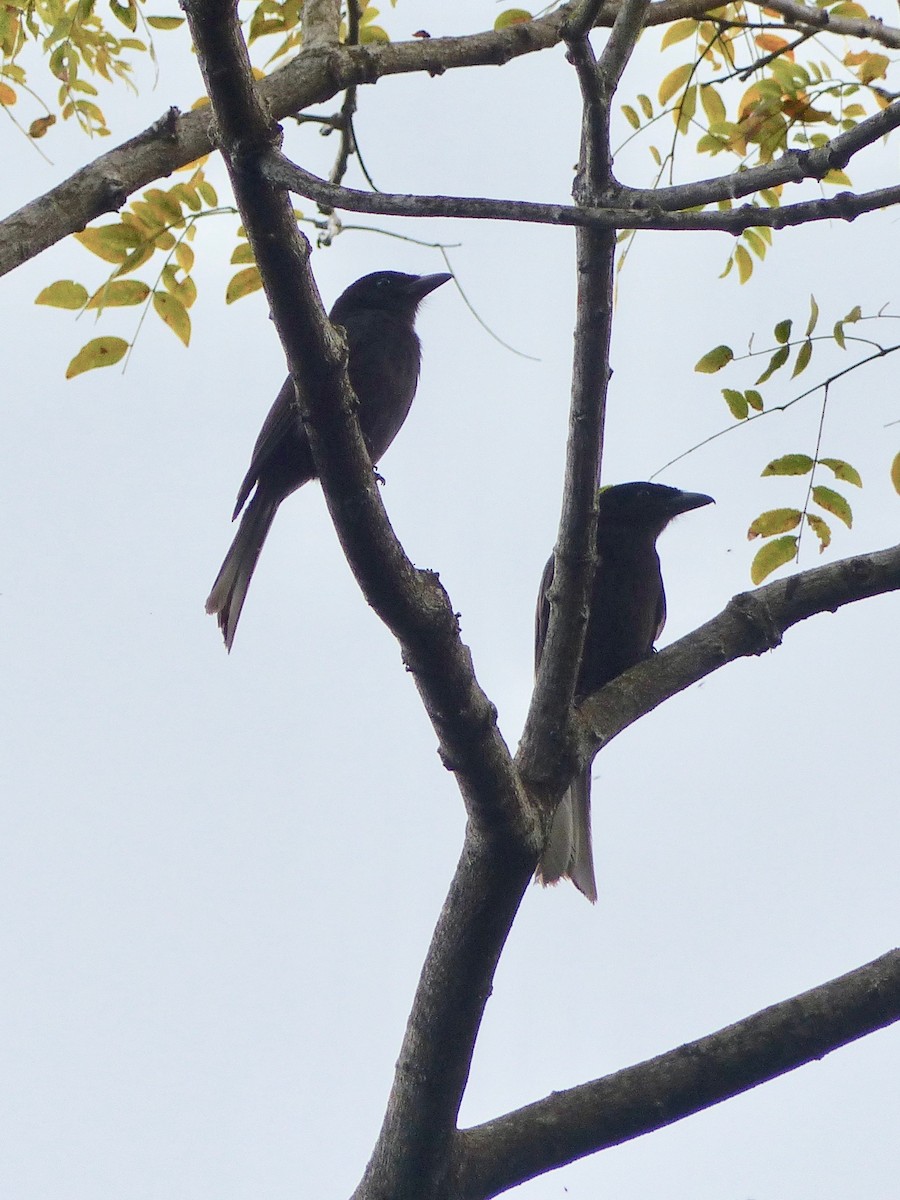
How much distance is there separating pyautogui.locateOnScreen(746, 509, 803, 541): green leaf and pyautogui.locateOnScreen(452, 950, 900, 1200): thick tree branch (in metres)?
1.34

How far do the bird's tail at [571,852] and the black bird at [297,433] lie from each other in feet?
4.76

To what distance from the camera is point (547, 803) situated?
305 cm

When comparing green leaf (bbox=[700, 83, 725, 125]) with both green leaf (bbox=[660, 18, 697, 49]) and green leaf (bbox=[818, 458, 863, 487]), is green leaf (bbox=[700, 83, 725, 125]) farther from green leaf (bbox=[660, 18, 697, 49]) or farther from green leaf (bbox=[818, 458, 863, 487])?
green leaf (bbox=[818, 458, 863, 487])

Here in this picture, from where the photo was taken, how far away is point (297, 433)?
199 inches

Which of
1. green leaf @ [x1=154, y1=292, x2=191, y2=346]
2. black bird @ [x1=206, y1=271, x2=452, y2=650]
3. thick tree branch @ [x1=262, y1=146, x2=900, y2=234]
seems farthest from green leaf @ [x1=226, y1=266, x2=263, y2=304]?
thick tree branch @ [x1=262, y1=146, x2=900, y2=234]

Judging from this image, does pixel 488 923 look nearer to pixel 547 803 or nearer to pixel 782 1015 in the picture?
pixel 547 803

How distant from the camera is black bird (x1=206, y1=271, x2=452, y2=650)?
4980 millimetres

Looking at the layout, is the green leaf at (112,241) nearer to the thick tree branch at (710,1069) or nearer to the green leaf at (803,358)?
the green leaf at (803,358)

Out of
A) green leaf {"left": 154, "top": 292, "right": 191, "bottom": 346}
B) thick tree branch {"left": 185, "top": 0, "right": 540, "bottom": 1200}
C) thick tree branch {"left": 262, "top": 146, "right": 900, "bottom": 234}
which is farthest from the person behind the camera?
green leaf {"left": 154, "top": 292, "right": 191, "bottom": 346}

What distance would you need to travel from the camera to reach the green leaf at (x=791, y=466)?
3529 millimetres

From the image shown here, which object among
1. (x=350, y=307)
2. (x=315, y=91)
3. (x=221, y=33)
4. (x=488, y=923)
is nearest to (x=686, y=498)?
(x=350, y=307)

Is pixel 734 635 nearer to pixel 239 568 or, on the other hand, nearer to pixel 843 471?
pixel 843 471

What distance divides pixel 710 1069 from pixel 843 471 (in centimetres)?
168

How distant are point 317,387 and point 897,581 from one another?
5.23ft
